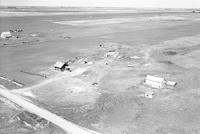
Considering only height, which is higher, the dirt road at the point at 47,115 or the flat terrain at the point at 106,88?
the dirt road at the point at 47,115

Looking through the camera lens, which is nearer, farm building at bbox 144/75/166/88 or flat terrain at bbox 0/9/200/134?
flat terrain at bbox 0/9/200/134

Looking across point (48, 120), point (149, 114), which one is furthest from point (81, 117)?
point (149, 114)

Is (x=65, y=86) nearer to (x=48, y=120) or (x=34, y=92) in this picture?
(x=34, y=92)

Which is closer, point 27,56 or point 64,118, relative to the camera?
point 64,118

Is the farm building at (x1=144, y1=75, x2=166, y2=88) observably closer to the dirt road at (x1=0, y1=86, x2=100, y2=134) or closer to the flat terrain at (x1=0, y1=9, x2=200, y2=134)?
the flat terrain at (x1=0, y1=9, x2=200, y2=134)

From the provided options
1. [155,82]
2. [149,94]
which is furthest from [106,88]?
[155,82]

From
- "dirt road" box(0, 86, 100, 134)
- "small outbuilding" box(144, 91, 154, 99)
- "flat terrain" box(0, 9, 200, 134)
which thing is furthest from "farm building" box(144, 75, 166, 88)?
"dirt road" box(0, 86, 100, 134)

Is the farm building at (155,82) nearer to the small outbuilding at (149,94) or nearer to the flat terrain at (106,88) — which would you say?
the flat terrain at (106,88)

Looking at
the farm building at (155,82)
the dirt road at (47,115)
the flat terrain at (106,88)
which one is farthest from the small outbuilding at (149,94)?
the dirt road at (47,115)
